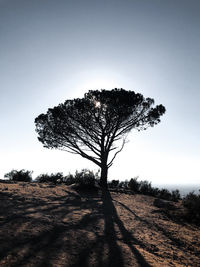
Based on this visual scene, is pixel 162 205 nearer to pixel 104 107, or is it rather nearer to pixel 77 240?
pixel 77 240

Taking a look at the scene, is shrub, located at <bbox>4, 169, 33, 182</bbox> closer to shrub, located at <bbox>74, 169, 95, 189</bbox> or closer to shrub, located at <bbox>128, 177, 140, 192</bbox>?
shrub, located at <bbox>74, 169, 95, 189</bbox>

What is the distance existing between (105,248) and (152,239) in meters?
1.56

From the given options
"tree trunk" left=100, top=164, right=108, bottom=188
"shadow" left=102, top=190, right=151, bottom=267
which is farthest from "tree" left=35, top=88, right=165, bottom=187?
"shadow" left=102, top=190, right=151, bottom=267

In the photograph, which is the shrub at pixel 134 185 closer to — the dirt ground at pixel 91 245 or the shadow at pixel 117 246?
the dirt ground at pixel 91 245

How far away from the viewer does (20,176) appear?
51.8 feet

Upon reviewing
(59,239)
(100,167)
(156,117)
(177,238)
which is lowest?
(177,238)

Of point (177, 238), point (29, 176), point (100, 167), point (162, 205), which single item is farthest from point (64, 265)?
point (29, 176)

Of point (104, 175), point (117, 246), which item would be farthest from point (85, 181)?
point (117, 246)

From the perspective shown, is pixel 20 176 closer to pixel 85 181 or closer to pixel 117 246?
pixel 85 181

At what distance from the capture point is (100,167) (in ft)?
47.6

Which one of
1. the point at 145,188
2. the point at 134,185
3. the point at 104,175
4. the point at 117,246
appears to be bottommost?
the point at 117,246

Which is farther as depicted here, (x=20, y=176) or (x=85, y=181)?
(x=20, y=176)

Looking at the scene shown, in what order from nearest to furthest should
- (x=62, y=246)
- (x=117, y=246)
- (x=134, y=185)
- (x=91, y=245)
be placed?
1. (x=62, y=246)
2. (x=91, y=245)
3. (x=117, y=246)
4. (x=134, y=185)

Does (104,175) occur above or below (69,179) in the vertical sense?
above
